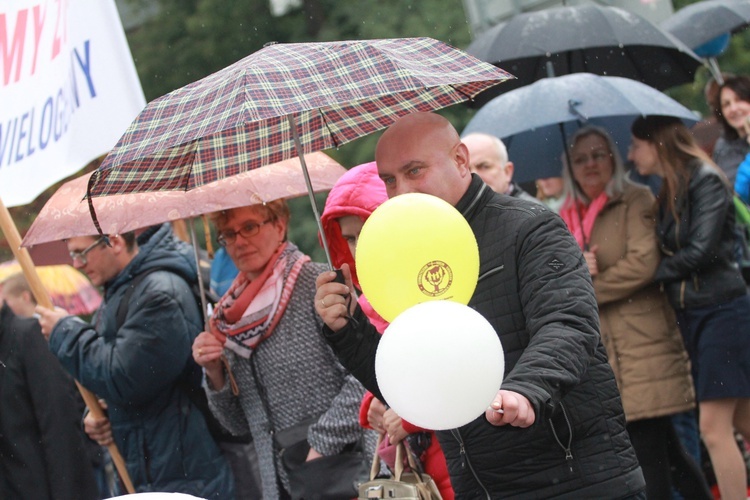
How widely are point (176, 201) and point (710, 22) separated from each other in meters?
5.42

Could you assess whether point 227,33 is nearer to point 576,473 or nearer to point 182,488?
point 182,488

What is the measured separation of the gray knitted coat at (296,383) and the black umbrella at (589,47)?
2.64m

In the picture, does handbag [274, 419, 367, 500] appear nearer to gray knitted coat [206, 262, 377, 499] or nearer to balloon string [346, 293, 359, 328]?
gray knitted coat [206, 262, 377, 499]

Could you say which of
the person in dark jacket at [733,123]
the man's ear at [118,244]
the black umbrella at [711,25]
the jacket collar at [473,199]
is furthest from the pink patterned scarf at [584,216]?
the black umbrella at [711,25]

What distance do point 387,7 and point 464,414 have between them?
38.2 feet

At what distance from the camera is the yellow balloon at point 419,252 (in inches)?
120

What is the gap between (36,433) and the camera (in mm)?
5520

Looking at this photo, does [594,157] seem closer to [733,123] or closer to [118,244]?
[733,123]

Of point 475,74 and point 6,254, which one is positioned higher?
point 475,74

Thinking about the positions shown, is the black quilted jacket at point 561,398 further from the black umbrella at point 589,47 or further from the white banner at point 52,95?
the black umbrella at point 589,47

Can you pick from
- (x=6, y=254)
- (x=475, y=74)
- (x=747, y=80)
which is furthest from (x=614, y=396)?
(x=6, y=254)

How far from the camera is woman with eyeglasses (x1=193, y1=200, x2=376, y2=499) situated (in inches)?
183

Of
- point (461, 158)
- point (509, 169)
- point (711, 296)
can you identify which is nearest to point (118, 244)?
point (509, 169)

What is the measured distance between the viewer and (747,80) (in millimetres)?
7188
